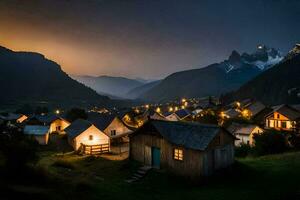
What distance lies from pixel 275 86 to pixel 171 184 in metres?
162

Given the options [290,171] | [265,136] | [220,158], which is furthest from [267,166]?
[265,136]

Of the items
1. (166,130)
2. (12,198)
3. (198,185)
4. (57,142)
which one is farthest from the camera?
(57,142)

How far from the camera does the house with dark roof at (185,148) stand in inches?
1152

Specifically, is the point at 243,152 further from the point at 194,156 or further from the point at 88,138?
the point at 88,138

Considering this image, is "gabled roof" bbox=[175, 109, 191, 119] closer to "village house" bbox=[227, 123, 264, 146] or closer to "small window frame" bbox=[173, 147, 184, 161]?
"village house" bbox=[227, 123, 264, 146]

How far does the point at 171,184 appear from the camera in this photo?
2878 cm

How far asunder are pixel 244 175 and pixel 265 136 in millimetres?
21052

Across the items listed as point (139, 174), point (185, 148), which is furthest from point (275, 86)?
point (139, 174)

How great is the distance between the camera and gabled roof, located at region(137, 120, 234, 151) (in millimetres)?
29714

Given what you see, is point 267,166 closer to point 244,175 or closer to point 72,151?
point 244,175

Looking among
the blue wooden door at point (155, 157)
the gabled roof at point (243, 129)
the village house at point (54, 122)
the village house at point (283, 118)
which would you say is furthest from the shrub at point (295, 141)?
the village house at point (54, 122)

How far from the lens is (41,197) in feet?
51.5

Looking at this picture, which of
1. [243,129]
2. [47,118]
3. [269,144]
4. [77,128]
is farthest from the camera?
[47,118]

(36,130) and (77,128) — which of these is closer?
(77,128)
